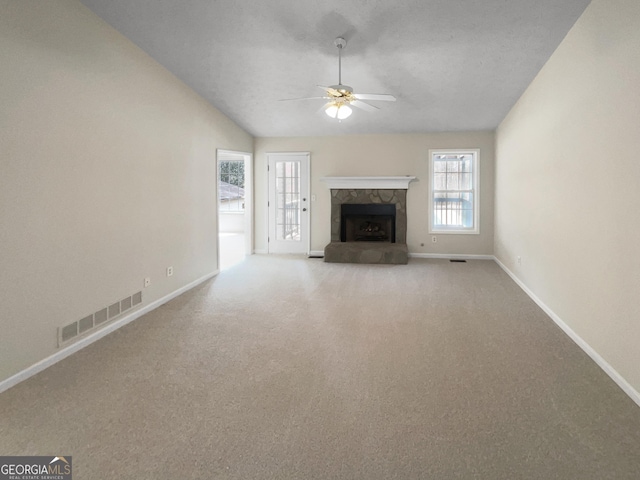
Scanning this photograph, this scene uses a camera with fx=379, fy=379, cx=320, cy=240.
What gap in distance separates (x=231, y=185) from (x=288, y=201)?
4.32m

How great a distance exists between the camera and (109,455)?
170 cm

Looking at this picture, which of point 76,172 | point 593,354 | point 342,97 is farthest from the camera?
point 342,97

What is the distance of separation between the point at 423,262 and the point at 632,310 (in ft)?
14.5

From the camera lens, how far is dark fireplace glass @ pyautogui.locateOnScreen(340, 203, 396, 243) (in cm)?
729

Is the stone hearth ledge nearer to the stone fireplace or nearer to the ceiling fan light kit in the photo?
the stone fireplace

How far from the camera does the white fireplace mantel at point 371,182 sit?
703 cm

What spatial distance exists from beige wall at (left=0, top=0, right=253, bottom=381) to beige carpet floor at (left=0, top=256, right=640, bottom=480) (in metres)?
0.44

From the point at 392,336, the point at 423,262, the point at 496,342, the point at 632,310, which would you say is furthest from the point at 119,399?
the point at 423,262

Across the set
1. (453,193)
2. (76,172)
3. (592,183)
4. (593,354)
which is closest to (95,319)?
(76,172)

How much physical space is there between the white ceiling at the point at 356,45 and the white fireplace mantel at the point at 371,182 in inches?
59.5

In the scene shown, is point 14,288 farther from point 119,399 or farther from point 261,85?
point 261,85

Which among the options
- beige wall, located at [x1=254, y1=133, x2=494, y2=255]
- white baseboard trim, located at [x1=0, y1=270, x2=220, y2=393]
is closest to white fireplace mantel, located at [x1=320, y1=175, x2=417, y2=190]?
beige wall, located at [x1=254, y1=133, x2=494, y2=255]

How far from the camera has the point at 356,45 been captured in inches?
153

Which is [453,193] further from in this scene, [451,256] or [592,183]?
[592,183]
